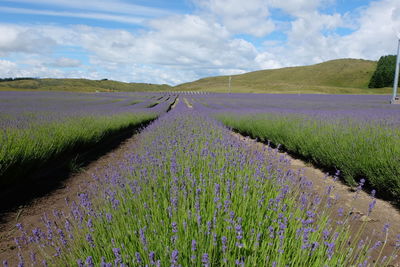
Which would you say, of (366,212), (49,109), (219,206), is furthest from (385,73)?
(219,206)

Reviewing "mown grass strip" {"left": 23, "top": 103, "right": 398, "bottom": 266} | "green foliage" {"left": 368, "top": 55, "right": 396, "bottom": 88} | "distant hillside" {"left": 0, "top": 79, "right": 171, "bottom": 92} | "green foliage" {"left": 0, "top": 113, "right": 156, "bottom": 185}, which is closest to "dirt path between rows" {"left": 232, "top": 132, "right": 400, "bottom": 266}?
"mown grass strip" {"left": 23, "top": 103, "right": 398, "bottom": 266}

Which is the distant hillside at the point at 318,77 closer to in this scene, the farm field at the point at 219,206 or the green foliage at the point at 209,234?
the farm field at the point at 219,206

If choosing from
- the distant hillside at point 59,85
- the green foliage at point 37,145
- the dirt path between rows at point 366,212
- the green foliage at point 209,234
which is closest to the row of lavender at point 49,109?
the green foliage at point 37,145

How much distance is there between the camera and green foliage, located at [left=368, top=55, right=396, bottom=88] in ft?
195

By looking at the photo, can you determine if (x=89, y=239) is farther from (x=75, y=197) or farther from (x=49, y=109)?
(x=49, y=109)

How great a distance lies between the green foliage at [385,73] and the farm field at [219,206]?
222 ft

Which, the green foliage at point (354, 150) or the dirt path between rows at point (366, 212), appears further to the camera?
the green foliage at point (354, 150)

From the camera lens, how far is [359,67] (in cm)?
7912

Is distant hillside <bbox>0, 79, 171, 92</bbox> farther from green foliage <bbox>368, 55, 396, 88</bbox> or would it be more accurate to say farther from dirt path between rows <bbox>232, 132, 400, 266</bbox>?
dirt path between rows <bbox>232, 132, 400, 266</bbox>

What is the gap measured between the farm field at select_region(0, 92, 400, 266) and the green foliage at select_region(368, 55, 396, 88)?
222 feet

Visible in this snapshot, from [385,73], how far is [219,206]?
73.6 meters

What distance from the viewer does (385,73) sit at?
59844 mm

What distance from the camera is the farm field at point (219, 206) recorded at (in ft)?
4.31

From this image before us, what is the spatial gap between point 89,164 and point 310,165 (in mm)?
4292
